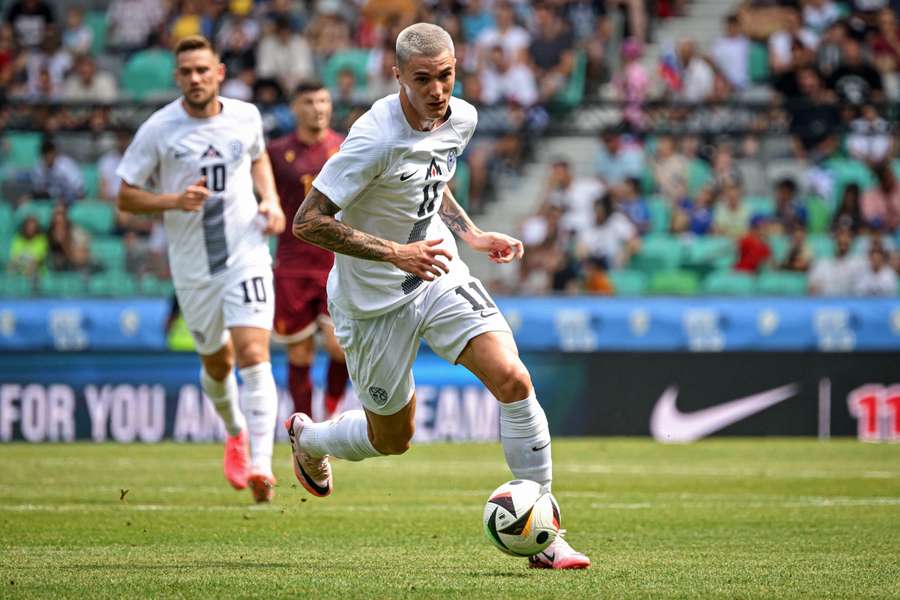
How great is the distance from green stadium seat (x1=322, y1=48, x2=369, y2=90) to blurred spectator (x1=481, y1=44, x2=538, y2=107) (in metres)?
1.80

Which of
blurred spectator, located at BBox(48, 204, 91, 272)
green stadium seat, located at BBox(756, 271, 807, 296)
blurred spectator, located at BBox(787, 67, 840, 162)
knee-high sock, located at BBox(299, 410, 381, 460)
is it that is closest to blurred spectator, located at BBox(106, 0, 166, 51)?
blurred spectator, located at BBox(48, 204, 91, 272)

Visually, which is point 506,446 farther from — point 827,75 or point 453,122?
point 827,75

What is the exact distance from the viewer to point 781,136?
21.9m

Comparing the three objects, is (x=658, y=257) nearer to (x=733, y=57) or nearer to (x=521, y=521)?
(x=733, y=57)

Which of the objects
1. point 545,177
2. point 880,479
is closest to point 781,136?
point 545,177

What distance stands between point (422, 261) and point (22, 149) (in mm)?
16746

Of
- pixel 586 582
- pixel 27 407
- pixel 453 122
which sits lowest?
pixel 27 407

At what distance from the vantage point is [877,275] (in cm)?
1875

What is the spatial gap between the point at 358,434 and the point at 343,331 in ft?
2.01

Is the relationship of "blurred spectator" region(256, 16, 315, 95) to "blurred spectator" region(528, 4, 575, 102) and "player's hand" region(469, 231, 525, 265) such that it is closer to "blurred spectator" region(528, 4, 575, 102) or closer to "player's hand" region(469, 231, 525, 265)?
"blurred spectator" region(528, 4, 575, 102)

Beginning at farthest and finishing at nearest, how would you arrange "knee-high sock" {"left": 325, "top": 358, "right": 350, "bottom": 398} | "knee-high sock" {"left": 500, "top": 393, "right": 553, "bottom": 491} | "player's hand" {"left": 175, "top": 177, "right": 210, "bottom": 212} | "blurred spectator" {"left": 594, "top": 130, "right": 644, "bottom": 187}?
"blurred spectator" {"left": 594, "top": 130, "right": 644, "bottom": 187} < "knee-high sock" {"left": 325, "top": 358, "right": 350, "bottom": 398} < "player's hand" {"left": 175, "top": 177, "right": 210, "bottom": 212} < "knee-high sock" {"left": 500, "top": 393, "right": 553, "bottom": 491}

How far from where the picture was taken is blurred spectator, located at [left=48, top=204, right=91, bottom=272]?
Result: 759 inches

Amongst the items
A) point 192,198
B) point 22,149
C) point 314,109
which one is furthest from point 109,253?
point 192,198

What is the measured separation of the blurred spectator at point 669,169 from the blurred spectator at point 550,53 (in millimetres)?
1949
